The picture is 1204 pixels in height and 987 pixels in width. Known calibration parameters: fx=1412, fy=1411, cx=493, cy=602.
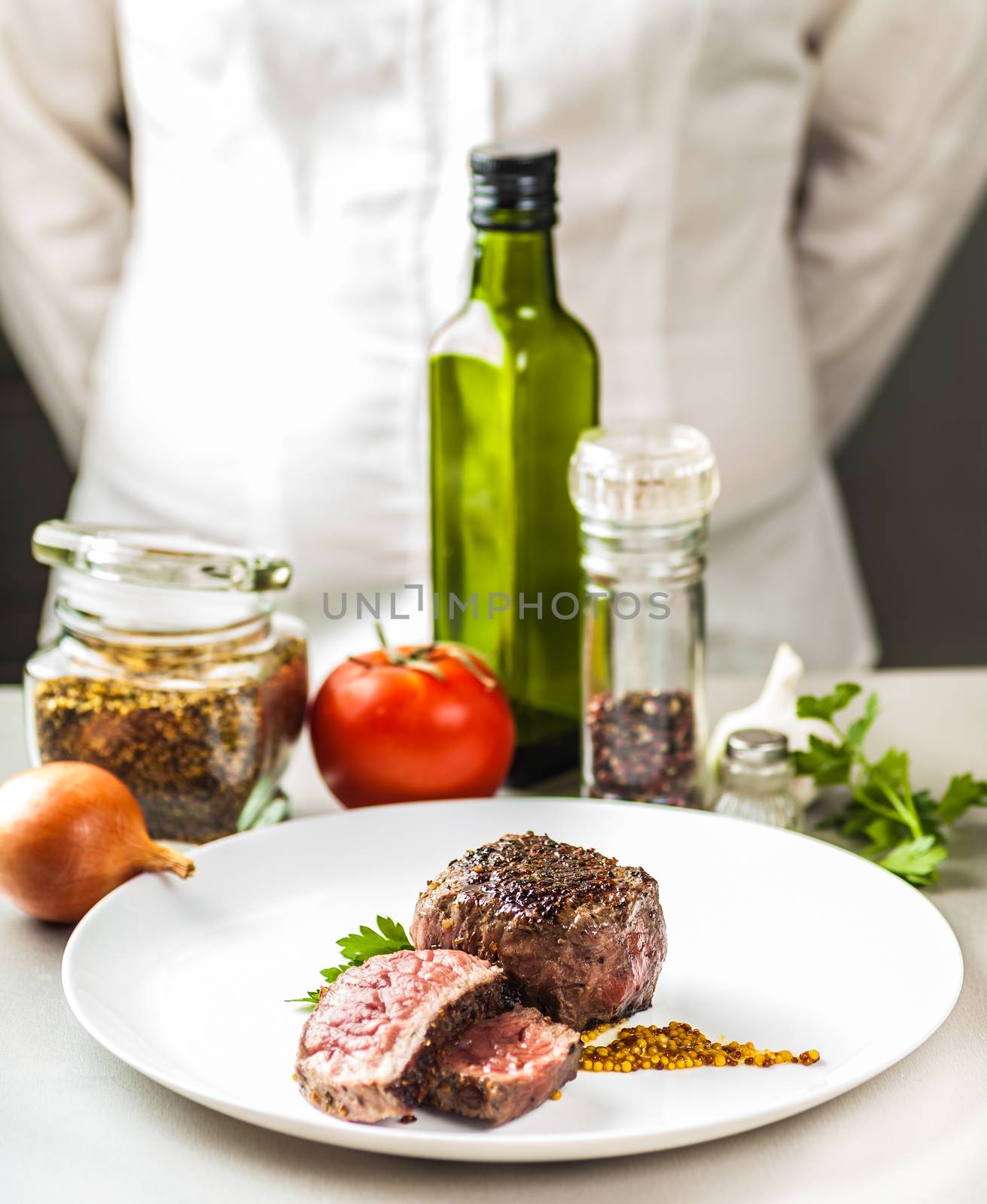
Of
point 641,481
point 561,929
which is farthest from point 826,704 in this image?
point 561,929

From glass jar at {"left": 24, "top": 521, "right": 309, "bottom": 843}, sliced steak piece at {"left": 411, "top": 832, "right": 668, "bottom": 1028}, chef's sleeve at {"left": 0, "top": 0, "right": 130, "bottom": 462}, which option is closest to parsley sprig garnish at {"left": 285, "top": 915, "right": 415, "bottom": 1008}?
sliced steak piece at {"left": 411, "top": 832, "right": 668, "bottom": 1028}

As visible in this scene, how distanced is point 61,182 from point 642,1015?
3.84 feet

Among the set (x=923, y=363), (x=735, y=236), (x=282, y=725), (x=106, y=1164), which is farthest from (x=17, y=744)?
(x=923, y=363)

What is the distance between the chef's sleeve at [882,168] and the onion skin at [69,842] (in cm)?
107

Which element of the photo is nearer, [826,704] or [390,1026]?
[390,1026]

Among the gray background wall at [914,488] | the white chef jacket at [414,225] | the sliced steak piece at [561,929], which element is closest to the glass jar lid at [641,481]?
the sliced steak piece at [561,929]

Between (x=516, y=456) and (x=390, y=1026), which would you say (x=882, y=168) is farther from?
(x=390, y=1026)

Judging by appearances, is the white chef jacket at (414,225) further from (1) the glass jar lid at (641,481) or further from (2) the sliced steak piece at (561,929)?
(2) the sliced steak piece at (561,929)

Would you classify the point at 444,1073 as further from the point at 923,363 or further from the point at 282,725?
the point at 923,363

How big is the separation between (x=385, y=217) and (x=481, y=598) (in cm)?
52

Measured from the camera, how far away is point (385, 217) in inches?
52.1

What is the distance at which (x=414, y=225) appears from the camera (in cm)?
132

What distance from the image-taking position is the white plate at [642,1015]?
575mm

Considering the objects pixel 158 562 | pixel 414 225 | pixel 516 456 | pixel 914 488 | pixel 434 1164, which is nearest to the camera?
pixel 434 1164
